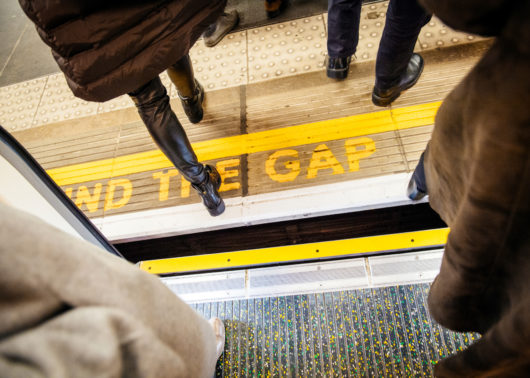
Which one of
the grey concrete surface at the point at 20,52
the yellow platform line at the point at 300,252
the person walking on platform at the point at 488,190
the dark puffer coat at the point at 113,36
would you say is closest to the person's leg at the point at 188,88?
the dark puffer coat at the point at 113,36

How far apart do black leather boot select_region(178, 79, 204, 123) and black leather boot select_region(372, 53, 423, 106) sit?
1.44 meters

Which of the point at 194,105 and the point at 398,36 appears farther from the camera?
the point at 194,105

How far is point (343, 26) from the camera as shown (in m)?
2.16

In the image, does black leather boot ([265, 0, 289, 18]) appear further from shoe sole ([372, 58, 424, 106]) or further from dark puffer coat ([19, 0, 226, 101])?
dark puffer coat ([19, 0, 226, 101])

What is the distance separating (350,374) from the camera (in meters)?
1.63

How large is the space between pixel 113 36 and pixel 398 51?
167 cm

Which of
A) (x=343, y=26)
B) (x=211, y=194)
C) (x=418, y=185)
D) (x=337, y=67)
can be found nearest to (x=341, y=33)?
(x=343, y=26)

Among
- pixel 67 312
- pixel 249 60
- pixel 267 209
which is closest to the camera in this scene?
pixel 67 312

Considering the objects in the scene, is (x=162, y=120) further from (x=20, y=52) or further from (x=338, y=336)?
(x=20, y=52)

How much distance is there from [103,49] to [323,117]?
1.74 m

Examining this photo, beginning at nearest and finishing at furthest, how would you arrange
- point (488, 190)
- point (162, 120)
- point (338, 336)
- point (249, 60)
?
1. point (488, 190)
2. point (162, 120)
3. point (338, 336)
4. point (249, 60)

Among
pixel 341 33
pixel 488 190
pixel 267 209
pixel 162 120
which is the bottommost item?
pixel 267 209

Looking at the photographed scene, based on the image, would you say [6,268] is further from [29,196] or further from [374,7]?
[374,7]

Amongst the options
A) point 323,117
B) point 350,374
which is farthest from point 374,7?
point 350,374
